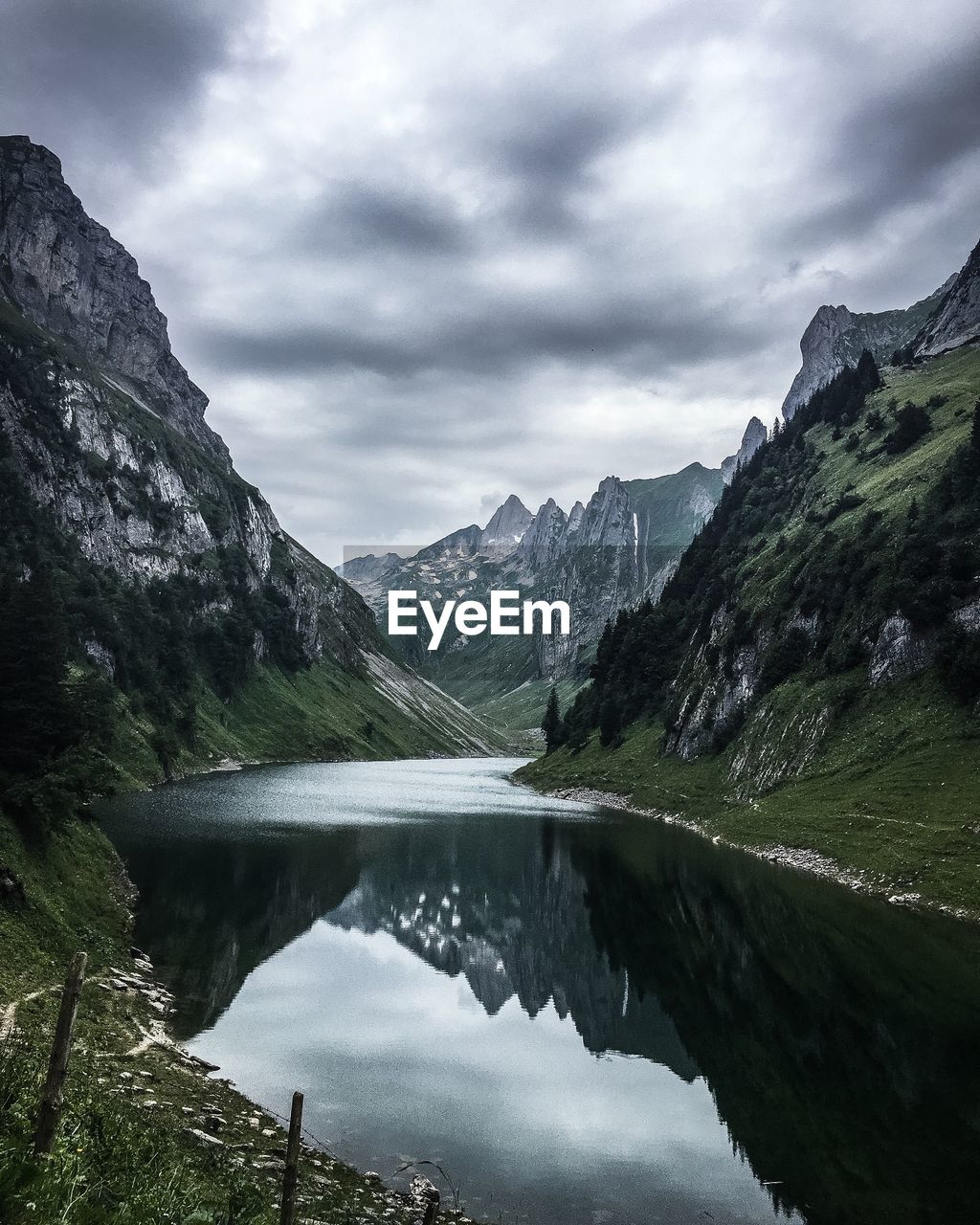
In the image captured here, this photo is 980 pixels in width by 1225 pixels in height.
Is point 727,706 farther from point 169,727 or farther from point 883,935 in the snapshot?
point 169,727

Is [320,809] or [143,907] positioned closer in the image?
[143,907]

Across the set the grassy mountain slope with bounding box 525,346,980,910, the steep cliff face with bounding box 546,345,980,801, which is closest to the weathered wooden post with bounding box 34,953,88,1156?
the grassy mountain slope with bounding box 525,346,980,910

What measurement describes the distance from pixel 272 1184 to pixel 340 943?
3091cm

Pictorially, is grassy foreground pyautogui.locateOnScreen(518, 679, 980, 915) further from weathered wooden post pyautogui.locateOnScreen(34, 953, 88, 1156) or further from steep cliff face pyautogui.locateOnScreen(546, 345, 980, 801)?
weathered wooden post pyautogui.locateOnScreen(34, 953, 88, 1156)

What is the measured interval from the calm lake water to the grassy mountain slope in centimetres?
1095

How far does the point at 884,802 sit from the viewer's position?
241 ft

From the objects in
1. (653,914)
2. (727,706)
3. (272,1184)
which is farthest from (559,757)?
(272,1184)

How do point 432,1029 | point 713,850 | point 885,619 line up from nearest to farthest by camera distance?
point 432,1029
point 713,850
point 885,619

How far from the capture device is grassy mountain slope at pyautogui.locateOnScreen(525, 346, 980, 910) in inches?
2854

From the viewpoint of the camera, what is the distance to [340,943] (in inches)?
1973

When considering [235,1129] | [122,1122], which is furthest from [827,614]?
[122,1122]

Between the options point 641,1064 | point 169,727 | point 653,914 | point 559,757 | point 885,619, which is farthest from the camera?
point 559,757

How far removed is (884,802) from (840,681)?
31.0m

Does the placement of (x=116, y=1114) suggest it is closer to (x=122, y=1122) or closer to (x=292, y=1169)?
(x=122, y=1122)
